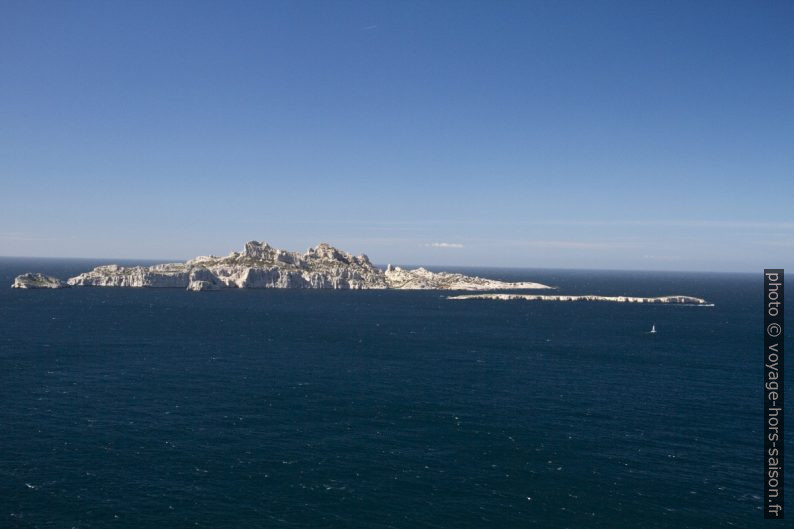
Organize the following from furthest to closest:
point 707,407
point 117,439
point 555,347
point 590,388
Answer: point 555,347 < point 590,388 < point 707,407 < point 117,439

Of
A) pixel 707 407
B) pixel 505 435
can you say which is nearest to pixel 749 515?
pixel 505 435

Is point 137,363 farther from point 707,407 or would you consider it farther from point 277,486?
point 707,407

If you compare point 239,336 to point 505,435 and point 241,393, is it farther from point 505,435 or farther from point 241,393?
point 505,435

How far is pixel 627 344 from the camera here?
171 meters

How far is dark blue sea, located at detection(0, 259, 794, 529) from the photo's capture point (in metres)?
61.5

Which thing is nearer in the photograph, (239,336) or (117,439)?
(117,439)

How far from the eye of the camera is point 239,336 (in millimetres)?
170375

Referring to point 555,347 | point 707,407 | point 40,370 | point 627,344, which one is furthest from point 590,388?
point 40,370

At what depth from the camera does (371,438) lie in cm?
8225

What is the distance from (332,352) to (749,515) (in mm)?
104794

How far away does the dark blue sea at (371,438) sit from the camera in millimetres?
61469

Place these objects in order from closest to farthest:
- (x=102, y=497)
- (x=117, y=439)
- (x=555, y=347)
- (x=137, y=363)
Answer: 1. (x=102, y=497)
2. (x=117, y=439)
3. (x=137, y=363)
4. (x=555, y=347)

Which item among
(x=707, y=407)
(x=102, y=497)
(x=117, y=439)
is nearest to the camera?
(x=102, y=497)

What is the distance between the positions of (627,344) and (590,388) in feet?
216
